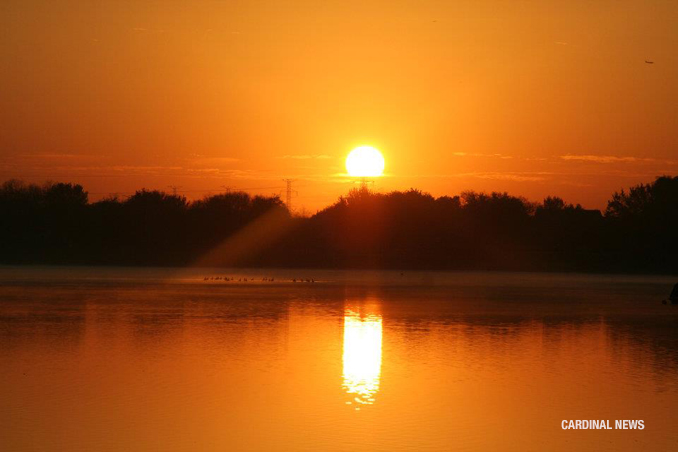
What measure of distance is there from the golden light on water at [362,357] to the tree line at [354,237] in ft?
163

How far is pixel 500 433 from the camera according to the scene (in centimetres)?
938

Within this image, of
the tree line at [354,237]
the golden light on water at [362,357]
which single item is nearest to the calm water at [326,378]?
the golden light on water at [362,357]

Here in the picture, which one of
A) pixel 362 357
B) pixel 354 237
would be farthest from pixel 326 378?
pixel 354 237

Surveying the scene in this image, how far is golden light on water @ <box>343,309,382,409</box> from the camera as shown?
1166 centimetres

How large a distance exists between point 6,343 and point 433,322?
950 centimetres

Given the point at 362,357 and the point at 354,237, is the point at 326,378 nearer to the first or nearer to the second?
the point at 362,357

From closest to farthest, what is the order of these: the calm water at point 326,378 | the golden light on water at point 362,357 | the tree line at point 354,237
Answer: the calm water at point 326,378, the golden light on water at point 362,357, the tree line at point 354,237

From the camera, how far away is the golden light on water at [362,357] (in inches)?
459

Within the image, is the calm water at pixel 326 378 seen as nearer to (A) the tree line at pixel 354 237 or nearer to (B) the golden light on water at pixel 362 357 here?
(B) the golden light on water at pixel 362 357

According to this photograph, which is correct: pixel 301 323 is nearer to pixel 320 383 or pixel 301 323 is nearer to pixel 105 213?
pixel 320 383

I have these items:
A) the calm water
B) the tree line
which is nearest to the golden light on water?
the calm water

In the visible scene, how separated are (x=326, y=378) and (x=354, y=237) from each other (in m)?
60.5

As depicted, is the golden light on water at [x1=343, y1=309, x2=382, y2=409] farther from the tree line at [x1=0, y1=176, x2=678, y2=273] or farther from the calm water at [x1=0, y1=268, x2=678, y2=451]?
the tree line at [x1=0, y1=176, x2=678, y2=273]

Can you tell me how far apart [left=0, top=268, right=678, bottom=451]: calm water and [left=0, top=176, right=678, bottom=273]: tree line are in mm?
46976
